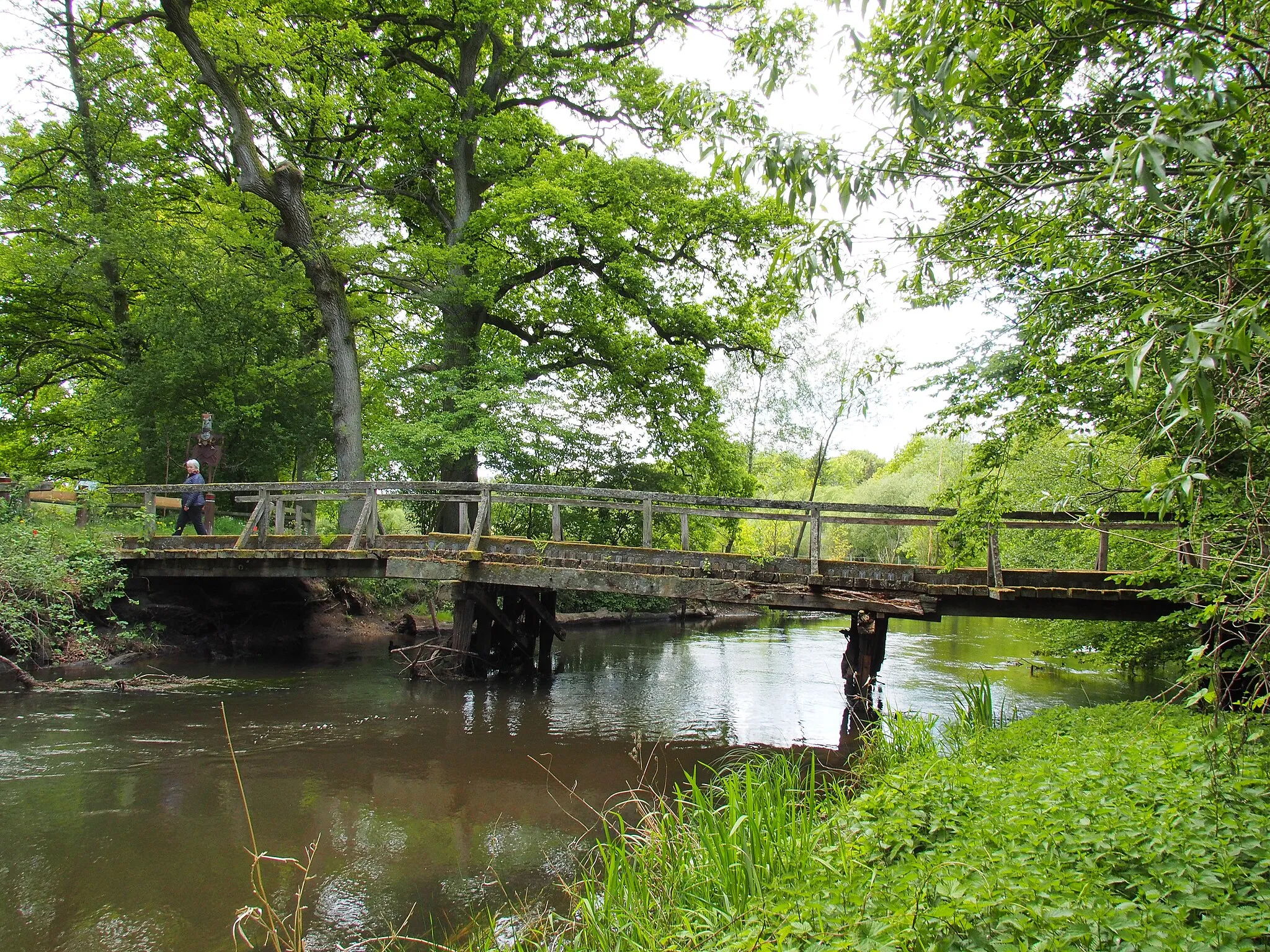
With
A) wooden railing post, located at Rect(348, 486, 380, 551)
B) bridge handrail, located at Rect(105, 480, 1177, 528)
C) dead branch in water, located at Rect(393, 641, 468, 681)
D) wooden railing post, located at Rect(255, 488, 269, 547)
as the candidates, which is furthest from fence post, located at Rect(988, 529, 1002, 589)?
wooden railing post, located at Rect(255, 488, 269, 547)

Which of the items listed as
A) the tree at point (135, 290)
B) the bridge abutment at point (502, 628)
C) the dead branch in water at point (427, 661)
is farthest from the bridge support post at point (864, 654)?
the tree at point (135, 290)

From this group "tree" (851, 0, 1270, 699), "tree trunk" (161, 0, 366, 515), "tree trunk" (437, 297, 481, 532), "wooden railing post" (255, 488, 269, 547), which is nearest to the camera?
"tree" (851, 0, 1270, 699)

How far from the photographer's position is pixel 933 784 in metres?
4.70

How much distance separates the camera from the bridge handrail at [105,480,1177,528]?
8.98 metres

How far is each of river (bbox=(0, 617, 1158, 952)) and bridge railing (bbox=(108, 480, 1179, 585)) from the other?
2.62 m

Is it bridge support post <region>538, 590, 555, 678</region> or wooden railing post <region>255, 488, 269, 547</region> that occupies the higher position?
wooden railing post <region>255, 488, 269, 547</region>

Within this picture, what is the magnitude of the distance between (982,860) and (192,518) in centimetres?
1554

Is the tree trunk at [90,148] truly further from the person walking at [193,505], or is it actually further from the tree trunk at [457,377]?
the tree trunk at [457,377]

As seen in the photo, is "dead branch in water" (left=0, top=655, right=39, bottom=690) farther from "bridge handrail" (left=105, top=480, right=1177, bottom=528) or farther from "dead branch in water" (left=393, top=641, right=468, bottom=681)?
"dead branch in water" (left=393, top=641, right=468, bottom=681)

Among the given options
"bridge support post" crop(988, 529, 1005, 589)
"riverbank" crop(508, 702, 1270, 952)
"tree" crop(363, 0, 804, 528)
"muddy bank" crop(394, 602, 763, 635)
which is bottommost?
"muddy bank" crop(394, 602, 763, 635)

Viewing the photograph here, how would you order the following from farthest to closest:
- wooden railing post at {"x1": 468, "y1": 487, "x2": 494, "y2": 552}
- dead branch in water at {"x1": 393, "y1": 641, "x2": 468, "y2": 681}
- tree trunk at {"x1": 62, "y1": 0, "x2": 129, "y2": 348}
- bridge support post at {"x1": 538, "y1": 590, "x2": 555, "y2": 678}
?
tree trunk at {"x1": 62, "y1": 0, "x2": 129, "y2": 348}, bridge support post at {"x1": 538, "y1": 590, "x2": 555, "y2": 678}, dead branch in water at {"x1": 393, "y1": 641, "x2": 468, "y2": 681}, wooden railing post at {"x1": 468, "y1": 487, "x2": 494, "y2": 552}

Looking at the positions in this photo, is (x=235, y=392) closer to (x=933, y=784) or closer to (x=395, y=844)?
(x=395, y=844)

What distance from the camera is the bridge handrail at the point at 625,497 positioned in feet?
29.5

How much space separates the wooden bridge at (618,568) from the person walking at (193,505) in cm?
31
